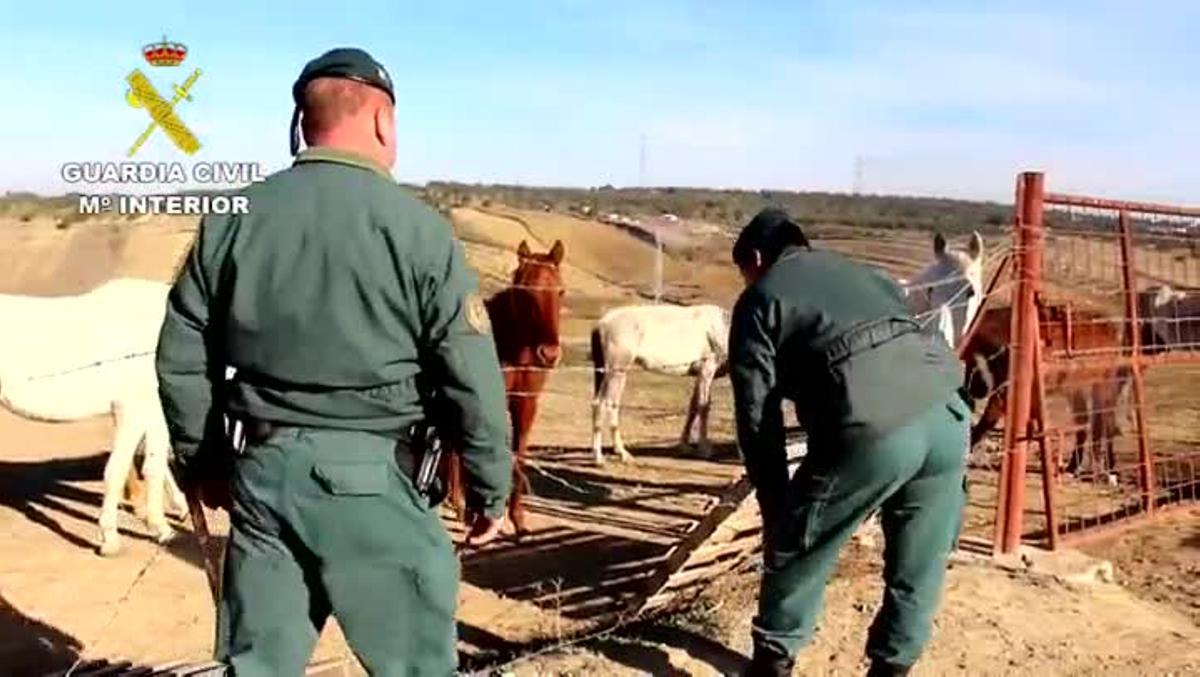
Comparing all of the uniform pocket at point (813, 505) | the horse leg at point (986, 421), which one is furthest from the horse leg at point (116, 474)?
the horse leg at point (986, 421)

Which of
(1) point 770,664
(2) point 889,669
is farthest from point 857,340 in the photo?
(2) point 889,669

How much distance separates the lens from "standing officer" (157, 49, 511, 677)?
10.9 ft

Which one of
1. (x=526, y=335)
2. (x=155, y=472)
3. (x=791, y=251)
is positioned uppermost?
(x=791, y=251)

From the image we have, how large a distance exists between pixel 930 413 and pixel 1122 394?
7.77 meters

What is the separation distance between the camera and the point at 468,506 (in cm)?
356

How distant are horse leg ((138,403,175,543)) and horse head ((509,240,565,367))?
2.52 m

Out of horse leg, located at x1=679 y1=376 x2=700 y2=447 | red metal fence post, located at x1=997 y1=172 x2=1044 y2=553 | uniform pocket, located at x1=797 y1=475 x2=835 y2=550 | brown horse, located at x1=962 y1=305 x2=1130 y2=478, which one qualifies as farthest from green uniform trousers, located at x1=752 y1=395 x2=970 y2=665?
horse leg, located at x1=679 y1=376 x2=700 y2=447

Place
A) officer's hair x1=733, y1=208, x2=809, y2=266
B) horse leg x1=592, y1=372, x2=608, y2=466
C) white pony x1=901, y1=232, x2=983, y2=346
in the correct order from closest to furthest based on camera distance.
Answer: officer's hair x1=733, y1=208, x2=809, y2=266
white pony x1=901, y1=232, x2=983, y2=346
horse leg x1=592, y1=372, x2=608, y2=466

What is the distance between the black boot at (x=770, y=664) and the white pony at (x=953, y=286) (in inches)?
233

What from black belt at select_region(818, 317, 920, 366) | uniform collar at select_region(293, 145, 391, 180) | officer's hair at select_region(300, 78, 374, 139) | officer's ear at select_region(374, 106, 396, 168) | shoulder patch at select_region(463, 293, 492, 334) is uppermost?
officer's hair at select_region(300, 78, 374, 139)

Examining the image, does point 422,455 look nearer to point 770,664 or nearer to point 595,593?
point 770,664

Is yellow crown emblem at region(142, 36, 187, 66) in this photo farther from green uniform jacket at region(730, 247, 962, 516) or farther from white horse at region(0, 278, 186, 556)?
green uniform jacket at region(730, 247, 962, 516)

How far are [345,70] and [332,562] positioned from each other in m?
1.20

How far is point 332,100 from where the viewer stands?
3383mm
